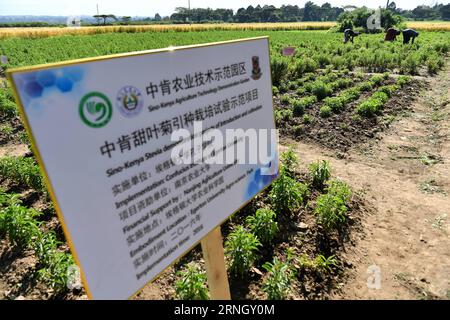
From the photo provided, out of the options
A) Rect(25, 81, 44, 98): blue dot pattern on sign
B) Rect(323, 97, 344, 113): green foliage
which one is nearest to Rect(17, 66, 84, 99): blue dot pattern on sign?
Rect(25, 81, 44, 98): blue dot pattern on sign

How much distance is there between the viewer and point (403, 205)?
5.07m

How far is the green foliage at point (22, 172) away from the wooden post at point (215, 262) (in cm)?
386

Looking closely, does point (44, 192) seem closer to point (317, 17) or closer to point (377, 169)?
point (377, 169)

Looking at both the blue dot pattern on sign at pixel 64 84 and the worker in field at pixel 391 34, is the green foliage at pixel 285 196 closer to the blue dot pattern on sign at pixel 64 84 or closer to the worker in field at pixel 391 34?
the blue dot pattern on sign at pixel 64 84

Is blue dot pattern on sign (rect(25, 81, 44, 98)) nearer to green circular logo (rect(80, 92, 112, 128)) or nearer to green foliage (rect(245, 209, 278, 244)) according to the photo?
green circular logo (rect(80, 92, 112, 128))

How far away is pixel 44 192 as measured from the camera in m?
5.23

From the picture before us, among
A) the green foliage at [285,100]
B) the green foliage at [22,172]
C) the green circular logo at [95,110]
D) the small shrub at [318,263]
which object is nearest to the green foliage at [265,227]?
the small shrub at [318,263]

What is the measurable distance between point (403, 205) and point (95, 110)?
4901 millimetres

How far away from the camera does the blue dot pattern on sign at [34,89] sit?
137cm

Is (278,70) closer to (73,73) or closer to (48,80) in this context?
(73,73)

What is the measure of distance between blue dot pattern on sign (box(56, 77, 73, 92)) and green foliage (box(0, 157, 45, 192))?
4395 mm

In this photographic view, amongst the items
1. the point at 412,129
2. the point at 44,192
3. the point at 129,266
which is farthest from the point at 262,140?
the point at 412,129

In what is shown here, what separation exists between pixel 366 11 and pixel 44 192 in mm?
51103

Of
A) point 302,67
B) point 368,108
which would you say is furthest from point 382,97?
point 302,67
